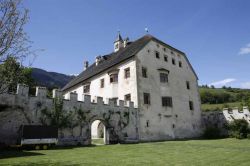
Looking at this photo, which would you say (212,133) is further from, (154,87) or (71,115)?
(71,115)

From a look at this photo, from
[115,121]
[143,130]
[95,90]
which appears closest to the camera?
[115,121]

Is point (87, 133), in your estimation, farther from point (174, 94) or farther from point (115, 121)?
point (174, 94)

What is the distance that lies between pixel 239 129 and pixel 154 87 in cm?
1286

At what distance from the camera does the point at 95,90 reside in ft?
114

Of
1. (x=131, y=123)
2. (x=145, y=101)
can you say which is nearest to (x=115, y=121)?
(x=131, y=123)

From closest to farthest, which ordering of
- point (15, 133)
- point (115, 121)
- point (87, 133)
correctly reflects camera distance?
point (15, 133) → point (87, 133) → point (115, 121)

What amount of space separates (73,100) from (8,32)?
38.0 ft

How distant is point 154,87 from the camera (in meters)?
30.5

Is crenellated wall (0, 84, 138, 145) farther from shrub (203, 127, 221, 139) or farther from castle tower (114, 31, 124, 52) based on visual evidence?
castle tower (114, 31, 124, 52)

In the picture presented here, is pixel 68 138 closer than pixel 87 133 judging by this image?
Yes

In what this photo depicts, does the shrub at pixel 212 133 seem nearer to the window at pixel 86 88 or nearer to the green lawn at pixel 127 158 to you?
the window at pixel 86 88

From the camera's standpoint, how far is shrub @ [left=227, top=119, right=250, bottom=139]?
29594 mm

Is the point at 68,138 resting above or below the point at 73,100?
below

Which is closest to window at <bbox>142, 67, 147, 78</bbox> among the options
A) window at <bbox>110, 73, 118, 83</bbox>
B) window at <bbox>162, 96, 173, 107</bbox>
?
window at <bbox>110, 73, 118, 83</bbox>
